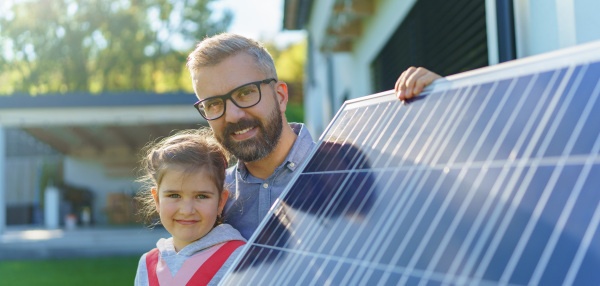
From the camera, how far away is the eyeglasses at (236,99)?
2.73m

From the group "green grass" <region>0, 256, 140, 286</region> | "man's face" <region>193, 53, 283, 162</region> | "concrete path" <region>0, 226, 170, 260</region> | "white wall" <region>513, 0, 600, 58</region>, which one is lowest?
"concrete path" <region>0, 226, 170, 260</region>

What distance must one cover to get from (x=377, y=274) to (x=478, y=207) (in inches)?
12.8

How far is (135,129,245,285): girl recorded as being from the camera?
2.68 meters

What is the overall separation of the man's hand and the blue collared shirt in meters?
1.09

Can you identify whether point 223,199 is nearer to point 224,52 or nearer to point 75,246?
point 224,52

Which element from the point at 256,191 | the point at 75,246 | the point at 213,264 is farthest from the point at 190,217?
the point at 75,246

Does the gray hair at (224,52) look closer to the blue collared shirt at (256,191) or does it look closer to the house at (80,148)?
the blue collared shirt at (256,191)

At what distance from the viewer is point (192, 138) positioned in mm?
3062

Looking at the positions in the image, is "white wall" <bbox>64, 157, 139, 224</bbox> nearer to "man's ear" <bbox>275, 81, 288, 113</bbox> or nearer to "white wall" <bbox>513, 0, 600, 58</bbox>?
"man's ear" <bbox>275, 81, 288, 113</bbox>

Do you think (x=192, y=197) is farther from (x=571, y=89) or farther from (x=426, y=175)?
(x=571, y=89)

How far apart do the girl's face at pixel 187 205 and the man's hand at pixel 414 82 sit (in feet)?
3.94

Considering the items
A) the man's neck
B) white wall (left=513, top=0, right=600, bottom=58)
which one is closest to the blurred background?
white wall (left=513, top=0, right=600, bottom=58)

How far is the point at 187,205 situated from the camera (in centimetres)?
281

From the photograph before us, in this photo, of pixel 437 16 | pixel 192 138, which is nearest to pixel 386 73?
pixel 437 16
